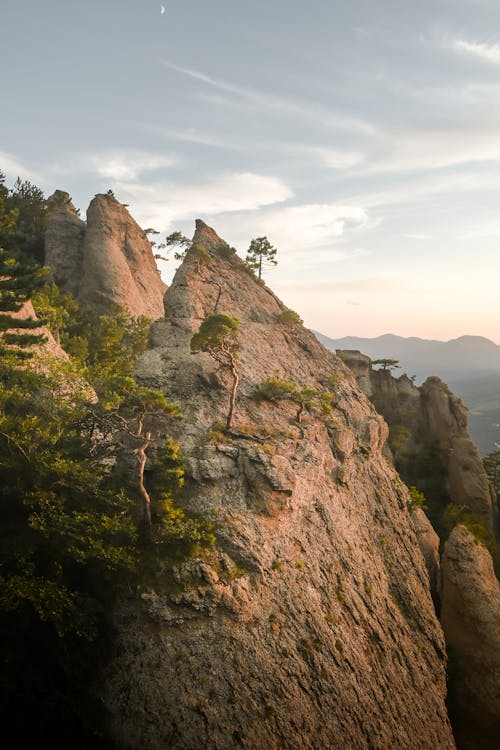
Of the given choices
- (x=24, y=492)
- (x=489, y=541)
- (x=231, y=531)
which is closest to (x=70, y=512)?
(x=24, y=492)

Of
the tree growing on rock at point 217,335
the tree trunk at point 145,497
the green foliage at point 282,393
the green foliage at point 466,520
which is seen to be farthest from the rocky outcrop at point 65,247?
the green foliage at point 466,520

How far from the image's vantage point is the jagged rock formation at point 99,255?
63656 millimetres

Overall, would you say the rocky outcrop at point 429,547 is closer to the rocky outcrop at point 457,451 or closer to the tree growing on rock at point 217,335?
the rocky outcrop at point 457,451

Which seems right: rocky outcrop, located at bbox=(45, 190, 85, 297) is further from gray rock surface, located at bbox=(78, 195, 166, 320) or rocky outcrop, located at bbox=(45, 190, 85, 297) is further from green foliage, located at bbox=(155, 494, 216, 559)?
green foliage, located at bbox=(155, 494, 216, 559)

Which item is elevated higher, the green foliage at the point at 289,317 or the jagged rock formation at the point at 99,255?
the jagged rock formation at the point at 99,255

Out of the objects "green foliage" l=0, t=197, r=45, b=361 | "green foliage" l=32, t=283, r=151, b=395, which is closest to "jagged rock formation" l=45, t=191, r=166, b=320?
"green foliage" l=32, t=283, r=151, b=395

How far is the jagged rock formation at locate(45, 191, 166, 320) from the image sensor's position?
63656mm

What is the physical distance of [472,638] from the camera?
3659 centimetres

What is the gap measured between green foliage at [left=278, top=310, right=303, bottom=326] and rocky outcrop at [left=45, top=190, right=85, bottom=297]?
37805 mm

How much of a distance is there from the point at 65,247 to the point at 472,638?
7714 centimetres

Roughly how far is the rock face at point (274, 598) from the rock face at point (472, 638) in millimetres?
3722

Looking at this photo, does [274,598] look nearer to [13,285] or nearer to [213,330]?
[213,330]

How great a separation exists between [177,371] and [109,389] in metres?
9.20

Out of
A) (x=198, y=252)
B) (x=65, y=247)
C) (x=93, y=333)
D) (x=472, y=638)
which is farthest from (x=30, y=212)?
(x=472, y=638)
